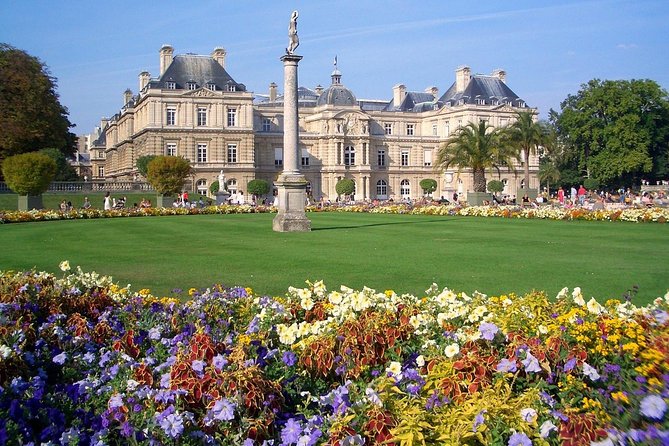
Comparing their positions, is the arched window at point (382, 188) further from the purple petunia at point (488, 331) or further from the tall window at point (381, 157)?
the purple petunia at point (488, 331)

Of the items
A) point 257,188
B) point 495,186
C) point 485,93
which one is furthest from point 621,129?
point 257,188

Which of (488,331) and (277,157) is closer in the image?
(488,331)

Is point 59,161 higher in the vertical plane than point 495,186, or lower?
higher

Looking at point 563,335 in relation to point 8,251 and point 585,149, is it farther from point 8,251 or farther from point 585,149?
point 585,149

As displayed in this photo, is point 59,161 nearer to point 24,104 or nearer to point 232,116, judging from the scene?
point 24,104

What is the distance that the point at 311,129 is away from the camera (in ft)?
275

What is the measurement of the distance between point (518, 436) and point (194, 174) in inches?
2700

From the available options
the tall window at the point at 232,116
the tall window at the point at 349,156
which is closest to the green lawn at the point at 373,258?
the tall window at the point at 232,116

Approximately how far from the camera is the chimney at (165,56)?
7331 centimetres

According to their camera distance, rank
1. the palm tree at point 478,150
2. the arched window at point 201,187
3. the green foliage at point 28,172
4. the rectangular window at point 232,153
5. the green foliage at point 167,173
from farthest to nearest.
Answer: the rectangular window at point 232,153 < the arched window at point 201,187 < the green foliage at point 167,173 < the palm tree at point 478,150 < the green foliage at point 28,172

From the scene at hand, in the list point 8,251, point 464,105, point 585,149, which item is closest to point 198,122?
point 464,105

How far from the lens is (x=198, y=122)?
232 feet

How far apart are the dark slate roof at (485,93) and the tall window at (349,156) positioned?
48.9 ft

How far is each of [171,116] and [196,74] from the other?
18.1 ft
